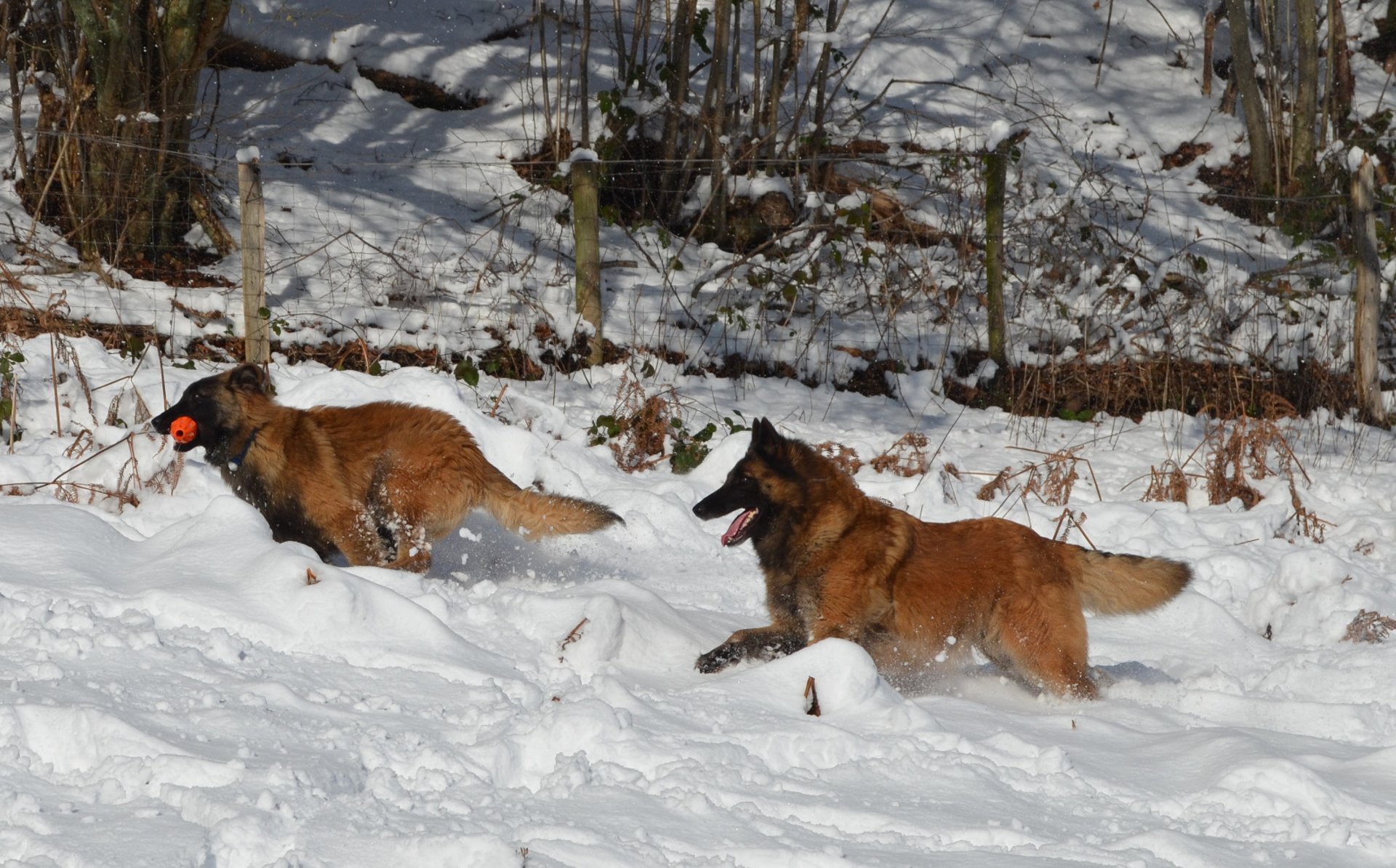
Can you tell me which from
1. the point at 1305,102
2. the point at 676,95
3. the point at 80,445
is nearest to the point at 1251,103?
the point at 1305,102

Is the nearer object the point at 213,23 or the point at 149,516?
the point at 149,516

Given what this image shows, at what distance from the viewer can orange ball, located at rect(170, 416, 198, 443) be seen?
615 centimetres

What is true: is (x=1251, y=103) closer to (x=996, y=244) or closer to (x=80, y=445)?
(x=996, y=244)

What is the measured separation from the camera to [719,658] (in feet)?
16.4

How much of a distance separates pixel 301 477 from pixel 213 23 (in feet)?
22.3

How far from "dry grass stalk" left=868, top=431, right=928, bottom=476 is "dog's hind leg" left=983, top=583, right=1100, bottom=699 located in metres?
3.46

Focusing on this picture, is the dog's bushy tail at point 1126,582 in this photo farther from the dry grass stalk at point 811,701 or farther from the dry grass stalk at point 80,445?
the dry grass stalk at point 80,445

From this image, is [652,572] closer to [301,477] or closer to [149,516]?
[301,477]

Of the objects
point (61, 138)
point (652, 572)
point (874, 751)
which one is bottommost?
point (652, 572)

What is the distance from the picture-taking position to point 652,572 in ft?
22.2

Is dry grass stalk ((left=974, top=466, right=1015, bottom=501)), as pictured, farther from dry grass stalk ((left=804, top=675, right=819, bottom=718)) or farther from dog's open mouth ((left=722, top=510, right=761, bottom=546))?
dry grass stalk ((left=804, top=675, right=819, bottom=718))

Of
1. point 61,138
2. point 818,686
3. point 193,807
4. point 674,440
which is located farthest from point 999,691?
point 61,138

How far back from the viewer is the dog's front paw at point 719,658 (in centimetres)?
496

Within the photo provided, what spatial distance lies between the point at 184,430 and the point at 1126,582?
458cm
